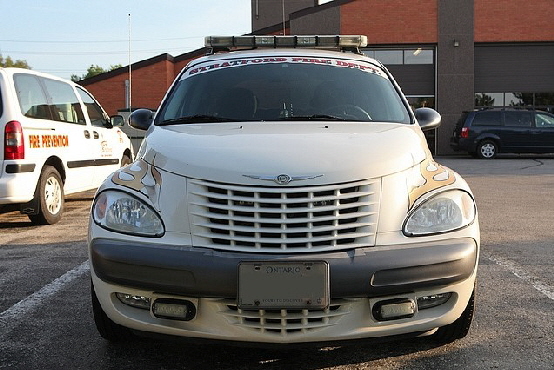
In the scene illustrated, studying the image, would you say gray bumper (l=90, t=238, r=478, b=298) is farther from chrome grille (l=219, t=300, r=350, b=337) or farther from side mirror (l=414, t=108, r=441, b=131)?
side mirror (l=414, t=108, r=441, b=131)

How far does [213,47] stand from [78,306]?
2478 millimetres

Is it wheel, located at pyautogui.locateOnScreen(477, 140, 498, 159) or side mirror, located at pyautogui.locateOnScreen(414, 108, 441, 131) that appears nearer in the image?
side mirror, located at pyautogui.locateOnScreen(414, 108, 441, 131)

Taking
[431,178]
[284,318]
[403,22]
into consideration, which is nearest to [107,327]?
[284,318]

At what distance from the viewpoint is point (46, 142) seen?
7.41 m

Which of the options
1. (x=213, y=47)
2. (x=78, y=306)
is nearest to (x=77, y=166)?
(x=213, y=47)

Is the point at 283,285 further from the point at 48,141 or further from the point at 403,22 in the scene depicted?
the point at 403,22

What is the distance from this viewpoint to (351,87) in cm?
438

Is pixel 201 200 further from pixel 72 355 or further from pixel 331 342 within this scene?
pixel 72 355

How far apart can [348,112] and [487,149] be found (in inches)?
726

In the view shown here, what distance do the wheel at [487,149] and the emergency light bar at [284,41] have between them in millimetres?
16940

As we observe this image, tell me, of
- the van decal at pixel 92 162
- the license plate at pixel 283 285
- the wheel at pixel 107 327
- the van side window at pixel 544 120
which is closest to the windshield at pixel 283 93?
the wheel at pixel 107 327

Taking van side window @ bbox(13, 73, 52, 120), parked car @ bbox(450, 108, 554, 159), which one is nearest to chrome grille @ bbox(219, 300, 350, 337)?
van side window @ bbox(13, 73, 52, 120)

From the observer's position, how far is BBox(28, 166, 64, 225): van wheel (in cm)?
730

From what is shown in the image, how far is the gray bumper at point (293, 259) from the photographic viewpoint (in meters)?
2.78
